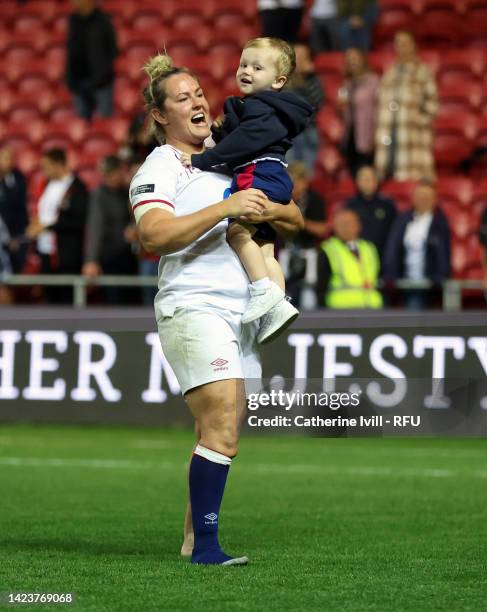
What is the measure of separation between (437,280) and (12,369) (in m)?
4.29

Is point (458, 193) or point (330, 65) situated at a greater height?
point (330, 65)

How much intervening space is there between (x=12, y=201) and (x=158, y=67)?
9.62 m

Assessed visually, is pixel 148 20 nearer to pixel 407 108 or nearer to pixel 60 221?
pixel 60 221

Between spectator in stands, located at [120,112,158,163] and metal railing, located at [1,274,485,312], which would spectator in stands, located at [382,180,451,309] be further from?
spectator in stands, located at [120,112,158,163]

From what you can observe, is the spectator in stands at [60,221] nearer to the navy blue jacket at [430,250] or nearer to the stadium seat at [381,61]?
the navy blue jacket at [430,250]

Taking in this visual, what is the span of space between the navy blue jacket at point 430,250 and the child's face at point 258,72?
290 inches

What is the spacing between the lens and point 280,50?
5801mm

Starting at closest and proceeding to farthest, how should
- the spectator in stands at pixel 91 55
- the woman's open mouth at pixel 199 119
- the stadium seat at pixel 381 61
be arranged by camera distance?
the woman's open mouth at pixel 199 119
the stadium seat at pixel 381 61
the spectator in stands at pixel 91 55

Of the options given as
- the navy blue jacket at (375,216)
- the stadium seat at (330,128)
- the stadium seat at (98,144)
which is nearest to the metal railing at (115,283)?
the navy blue jacket at (375,216)

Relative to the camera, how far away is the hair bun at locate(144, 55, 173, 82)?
592cm

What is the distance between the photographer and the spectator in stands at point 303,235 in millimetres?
12953

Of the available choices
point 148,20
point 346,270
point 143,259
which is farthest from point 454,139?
point 148,20

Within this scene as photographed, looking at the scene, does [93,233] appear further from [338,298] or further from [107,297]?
[338,298]

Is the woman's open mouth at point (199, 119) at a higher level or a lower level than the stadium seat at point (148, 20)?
lower
